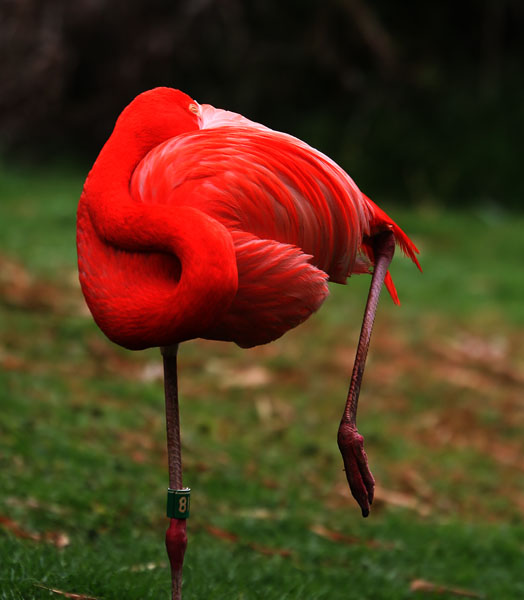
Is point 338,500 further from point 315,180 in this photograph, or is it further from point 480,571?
point 315,180

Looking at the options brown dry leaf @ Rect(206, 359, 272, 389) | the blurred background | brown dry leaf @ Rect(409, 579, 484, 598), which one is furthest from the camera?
brown dry leaf @ Rect(206, 359, 272, 389)

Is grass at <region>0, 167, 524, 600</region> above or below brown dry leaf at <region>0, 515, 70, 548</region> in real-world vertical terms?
below

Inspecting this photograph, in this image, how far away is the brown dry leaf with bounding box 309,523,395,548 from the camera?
14.9 feet

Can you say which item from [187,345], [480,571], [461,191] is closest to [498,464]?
[480,571]

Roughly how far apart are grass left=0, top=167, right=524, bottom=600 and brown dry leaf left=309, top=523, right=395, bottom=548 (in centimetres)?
2

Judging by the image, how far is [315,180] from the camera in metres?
2.67

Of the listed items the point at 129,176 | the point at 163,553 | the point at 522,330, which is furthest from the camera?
the point at 522,330

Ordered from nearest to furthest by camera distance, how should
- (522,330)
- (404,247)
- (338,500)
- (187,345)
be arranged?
(404,247) → (338,500) → (187,345) → (522,330)

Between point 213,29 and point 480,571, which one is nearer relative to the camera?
point 480,571

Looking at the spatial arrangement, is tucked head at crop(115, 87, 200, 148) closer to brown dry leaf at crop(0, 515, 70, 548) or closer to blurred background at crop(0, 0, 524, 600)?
blurred background at crop(0, 0, 524, 600)

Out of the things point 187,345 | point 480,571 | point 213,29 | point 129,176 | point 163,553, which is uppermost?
point 129,176

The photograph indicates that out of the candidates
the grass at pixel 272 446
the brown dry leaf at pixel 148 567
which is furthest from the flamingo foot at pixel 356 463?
the brown dry leaf at pixel 148 567

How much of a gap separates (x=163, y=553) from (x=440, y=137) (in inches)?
333

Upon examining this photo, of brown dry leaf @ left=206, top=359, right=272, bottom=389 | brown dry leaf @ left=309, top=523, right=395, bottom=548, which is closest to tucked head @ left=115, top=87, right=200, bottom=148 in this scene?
brown dry leaf @ left=309, top=523, right=395, bottom=548
